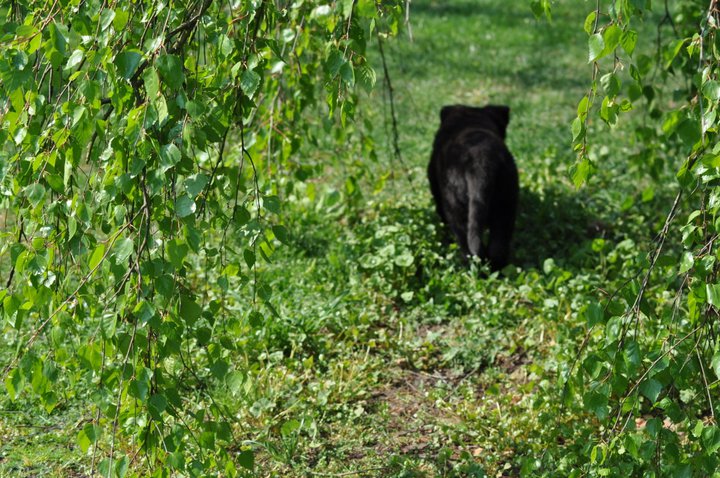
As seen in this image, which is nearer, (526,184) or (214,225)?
(214,225)

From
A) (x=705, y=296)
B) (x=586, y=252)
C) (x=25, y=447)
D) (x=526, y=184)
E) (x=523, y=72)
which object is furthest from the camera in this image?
(x=523, y=72)

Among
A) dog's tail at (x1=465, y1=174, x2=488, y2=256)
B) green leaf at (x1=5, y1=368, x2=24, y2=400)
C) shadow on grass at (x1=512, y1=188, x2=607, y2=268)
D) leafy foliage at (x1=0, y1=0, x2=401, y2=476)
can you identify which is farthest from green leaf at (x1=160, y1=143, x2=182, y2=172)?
shadow on grass at (x1=512, y1=188, x2=607, y2=268)

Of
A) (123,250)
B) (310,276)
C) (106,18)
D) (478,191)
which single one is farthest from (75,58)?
(478,191)

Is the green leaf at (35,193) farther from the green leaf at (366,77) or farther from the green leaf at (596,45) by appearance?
the green leaf at (596,45)

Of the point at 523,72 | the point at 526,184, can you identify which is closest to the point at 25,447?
the point at 526,184

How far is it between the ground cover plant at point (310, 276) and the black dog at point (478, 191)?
0.19m

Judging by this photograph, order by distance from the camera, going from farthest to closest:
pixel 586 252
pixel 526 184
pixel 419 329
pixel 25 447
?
pixel 526 184
pixel 586 252
pixel 419 329
pixel 25 447

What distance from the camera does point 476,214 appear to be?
221 inches

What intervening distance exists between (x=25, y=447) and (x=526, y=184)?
Answer: 4360 mm

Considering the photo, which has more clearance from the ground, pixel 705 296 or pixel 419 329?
pixel 705 296

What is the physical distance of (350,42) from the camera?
2.60 m

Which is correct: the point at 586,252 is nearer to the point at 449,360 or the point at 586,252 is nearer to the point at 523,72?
the point at 449,360

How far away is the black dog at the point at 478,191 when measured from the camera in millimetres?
5633

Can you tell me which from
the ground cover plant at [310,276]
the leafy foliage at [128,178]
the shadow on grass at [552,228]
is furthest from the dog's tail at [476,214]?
the leafy foliage at [128,178]
